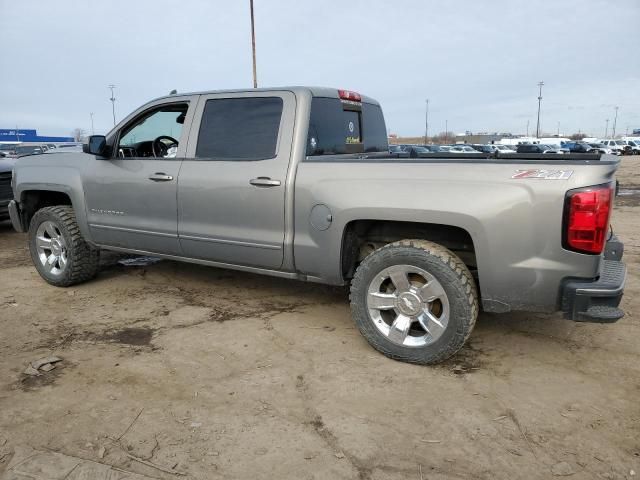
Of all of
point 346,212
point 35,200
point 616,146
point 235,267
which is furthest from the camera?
point 616,146

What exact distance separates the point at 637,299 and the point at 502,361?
2062 millimetres

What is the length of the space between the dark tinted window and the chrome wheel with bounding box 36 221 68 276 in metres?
2.08

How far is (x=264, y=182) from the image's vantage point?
12.8ft

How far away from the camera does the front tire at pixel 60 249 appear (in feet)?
17.1

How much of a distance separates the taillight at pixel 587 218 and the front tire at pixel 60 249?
14.4 feet

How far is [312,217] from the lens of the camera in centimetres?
374

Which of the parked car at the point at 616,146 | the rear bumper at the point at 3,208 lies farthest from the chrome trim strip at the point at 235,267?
the parked car at the point at 616,146

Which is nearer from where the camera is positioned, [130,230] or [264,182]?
[264,182]

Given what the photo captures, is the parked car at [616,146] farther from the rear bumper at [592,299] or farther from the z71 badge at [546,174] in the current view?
the z71 badge at [546,174]

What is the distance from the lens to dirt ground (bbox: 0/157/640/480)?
2.48 meters

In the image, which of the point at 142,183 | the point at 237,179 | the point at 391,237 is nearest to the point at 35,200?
the point at 142,183

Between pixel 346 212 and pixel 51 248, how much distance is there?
3527mm

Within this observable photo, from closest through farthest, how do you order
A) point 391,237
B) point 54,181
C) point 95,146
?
point 391,237 → point 95,146 → point 54,181

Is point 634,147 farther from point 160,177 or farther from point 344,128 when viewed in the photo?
point 160,177
